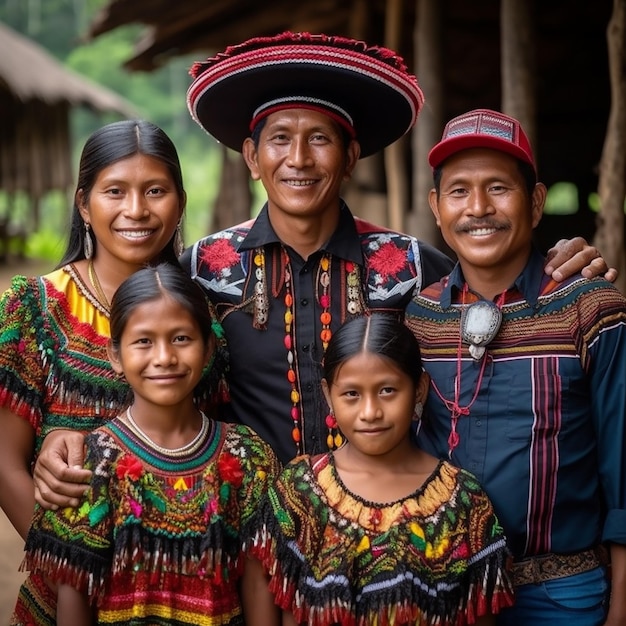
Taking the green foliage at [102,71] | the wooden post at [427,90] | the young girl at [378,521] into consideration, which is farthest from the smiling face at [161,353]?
the green foliage at [102,71]

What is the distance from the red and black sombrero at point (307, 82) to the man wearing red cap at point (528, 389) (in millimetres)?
484

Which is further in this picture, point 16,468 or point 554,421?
point 16,468

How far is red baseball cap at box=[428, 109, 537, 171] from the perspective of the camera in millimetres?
2803

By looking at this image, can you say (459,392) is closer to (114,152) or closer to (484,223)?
(484,223)

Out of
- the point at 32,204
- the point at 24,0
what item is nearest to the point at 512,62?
the point at 32,204

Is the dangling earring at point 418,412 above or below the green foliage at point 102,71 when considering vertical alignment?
below

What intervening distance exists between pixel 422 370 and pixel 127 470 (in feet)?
2.83

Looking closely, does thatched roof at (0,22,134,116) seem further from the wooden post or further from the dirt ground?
the wooden post

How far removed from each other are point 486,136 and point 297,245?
850mm

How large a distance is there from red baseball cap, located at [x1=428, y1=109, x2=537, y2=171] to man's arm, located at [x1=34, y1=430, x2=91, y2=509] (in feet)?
4.47

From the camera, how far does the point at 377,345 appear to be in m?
2.65

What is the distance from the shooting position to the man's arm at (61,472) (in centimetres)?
256

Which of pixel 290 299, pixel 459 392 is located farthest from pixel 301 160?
pixel 459 392

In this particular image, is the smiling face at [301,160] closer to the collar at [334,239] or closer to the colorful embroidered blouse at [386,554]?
the collar at [334,239]
